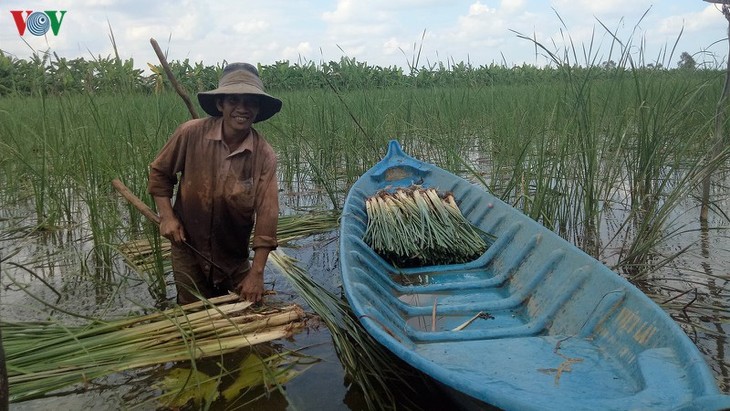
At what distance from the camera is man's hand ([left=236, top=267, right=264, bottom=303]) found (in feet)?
8.25

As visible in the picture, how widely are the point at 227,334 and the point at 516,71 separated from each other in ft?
41.2

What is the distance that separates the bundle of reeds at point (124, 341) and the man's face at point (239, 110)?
0.84 m

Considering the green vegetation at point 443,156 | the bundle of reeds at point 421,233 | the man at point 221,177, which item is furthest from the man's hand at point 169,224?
the bundle of reeds at point 421,233

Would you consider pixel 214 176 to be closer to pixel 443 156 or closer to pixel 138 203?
pixel 138 203

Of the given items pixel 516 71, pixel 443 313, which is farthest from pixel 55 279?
pixel 516 71

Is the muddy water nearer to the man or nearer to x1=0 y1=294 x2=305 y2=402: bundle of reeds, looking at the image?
x1=0 y1=294 x2=305 y2=402: bundle of reeds

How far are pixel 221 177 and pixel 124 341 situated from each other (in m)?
0.87

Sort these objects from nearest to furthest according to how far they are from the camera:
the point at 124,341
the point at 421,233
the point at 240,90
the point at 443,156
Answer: the point at 124,341 → the point at 240,90 → the point at 421,233 → the point at 443,156

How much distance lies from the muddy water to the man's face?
94 cm

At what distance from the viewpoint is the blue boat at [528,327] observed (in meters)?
1.50

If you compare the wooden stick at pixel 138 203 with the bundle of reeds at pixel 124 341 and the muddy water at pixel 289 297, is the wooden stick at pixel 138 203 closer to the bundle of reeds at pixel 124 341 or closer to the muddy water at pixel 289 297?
the muddy water at pixel 289 297

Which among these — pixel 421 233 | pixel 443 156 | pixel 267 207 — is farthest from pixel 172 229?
pixel 443 156

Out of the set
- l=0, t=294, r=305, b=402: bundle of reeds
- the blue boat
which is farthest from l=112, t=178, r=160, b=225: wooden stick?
the blue boat

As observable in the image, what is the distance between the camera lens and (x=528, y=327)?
2357mm
